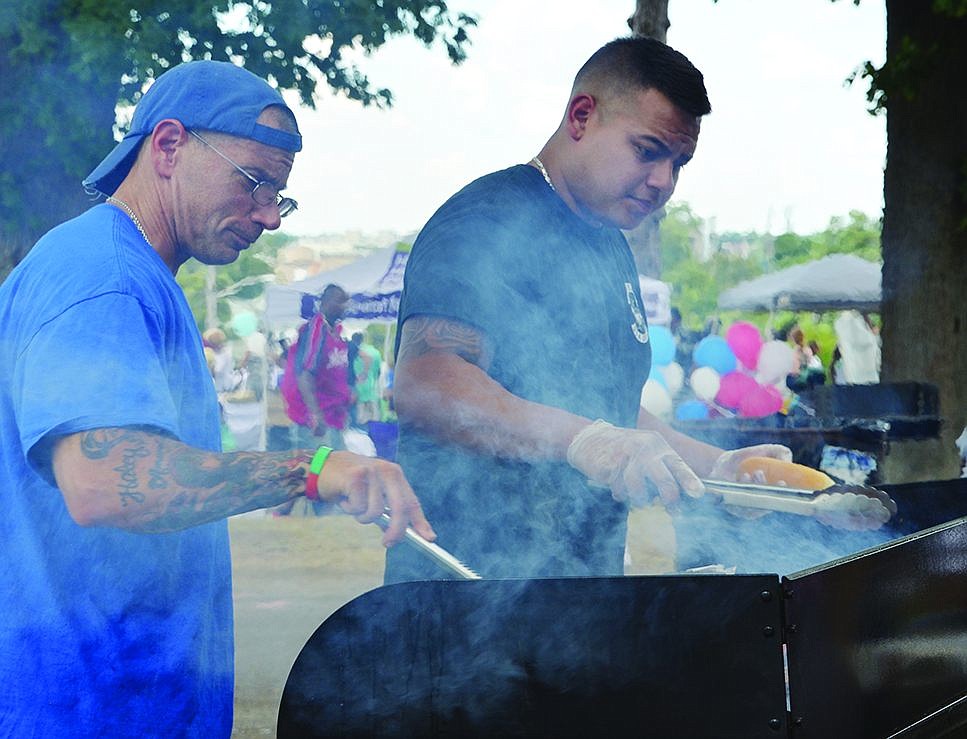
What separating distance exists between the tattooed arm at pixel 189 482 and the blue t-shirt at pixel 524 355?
61 centimetres

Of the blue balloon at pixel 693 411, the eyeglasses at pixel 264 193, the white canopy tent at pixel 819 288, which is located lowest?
the blue balloon at pixel 693 411

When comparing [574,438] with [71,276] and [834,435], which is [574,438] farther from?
[834,435]

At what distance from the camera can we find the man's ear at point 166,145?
1.53m

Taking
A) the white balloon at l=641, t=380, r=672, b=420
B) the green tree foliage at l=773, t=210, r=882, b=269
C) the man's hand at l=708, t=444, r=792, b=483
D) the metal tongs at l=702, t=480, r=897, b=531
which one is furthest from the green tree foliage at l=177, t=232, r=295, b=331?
the green tree foliage at l=773, t=210, r=882, b=269

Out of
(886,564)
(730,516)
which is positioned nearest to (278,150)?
(886,564)

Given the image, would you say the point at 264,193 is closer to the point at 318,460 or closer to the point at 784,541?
the point at 318,460

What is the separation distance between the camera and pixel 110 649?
4.56ft

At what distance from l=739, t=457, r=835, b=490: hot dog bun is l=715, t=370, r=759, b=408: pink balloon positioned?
5.73 meters

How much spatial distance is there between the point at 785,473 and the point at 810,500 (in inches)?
10.4

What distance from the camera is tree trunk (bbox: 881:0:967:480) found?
5.46 m

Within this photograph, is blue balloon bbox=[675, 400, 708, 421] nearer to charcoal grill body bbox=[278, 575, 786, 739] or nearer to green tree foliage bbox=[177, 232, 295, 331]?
green tree foliage bbox=[177, 232, 295, 331]

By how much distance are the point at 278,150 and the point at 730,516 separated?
1.88 meters

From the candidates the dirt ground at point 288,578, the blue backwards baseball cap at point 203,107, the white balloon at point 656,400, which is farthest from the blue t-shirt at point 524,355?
the white balloon at point 656,400

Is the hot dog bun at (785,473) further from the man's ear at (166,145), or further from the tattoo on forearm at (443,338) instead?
the man's ear at (166,145)
